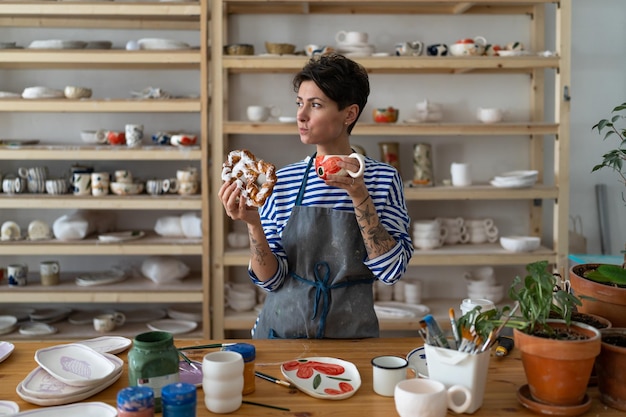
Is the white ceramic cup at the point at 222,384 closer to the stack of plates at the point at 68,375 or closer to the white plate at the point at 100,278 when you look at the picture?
the stack of plates at the point at 68,375

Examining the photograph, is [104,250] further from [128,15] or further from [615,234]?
[615,234]

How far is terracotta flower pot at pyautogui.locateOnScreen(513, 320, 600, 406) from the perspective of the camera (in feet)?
4.45

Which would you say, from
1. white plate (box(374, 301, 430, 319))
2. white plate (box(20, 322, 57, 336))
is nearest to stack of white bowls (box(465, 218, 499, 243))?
white plate (box(374, 301, 430, 319))

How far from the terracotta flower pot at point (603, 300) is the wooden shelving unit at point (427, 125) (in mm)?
1845

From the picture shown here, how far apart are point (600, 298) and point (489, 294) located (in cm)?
209

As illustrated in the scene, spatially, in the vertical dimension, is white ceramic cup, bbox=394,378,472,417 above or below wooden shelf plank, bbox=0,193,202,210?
below

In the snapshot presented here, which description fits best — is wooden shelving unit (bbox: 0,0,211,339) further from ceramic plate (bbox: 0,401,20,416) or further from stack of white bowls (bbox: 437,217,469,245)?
ceramic plate (bbox: 0,401,20,416)

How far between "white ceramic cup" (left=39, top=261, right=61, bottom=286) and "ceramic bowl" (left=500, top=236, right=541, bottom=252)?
2315 millimetres

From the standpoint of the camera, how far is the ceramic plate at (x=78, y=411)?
1.40 m

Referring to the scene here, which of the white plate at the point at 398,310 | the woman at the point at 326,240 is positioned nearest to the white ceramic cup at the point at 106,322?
the white plate at the point at 398,310

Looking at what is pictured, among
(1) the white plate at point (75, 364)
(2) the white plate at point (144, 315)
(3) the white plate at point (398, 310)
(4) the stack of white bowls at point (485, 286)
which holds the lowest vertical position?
(2) the white plate at point (144, 315)

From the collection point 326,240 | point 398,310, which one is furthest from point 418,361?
point 398,310

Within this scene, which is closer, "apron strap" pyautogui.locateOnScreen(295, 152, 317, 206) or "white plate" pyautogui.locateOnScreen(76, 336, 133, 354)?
"white plate" pyautogui.locateOnScreen(76, 336, 133, 354)

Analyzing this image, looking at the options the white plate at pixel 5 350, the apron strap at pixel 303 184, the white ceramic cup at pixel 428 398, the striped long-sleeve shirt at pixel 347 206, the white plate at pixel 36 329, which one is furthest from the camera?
the white plate at pixel 36 329
